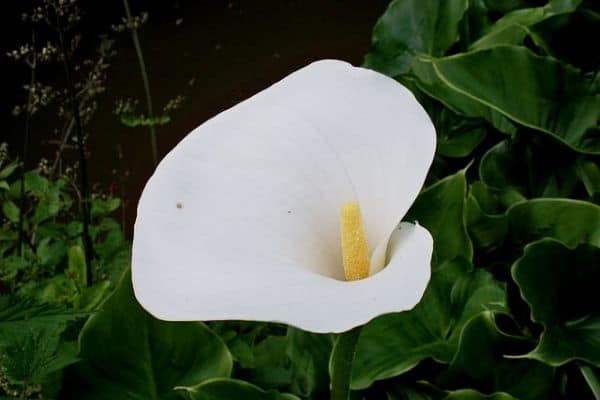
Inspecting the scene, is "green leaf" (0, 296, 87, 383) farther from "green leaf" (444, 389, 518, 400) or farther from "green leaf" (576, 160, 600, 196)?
"green leaf" (576, 160, 600, 196)

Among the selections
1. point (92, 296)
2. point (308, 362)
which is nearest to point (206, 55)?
point (92, 296)

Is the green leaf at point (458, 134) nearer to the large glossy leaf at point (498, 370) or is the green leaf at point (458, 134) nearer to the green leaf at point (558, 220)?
the green leaf at point (558, 220)

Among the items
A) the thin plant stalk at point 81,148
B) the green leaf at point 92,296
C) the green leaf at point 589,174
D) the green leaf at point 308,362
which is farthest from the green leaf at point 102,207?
the green leaf at point 589,174

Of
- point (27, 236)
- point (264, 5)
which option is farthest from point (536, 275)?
point (264, 5)

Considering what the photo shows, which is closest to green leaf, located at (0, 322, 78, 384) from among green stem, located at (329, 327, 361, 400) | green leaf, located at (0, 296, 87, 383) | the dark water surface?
green leaf, located at (0, 296, 87, 383)

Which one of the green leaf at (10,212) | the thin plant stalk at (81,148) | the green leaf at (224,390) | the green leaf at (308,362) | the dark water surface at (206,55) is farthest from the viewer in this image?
the dark water surface at (206,55)
